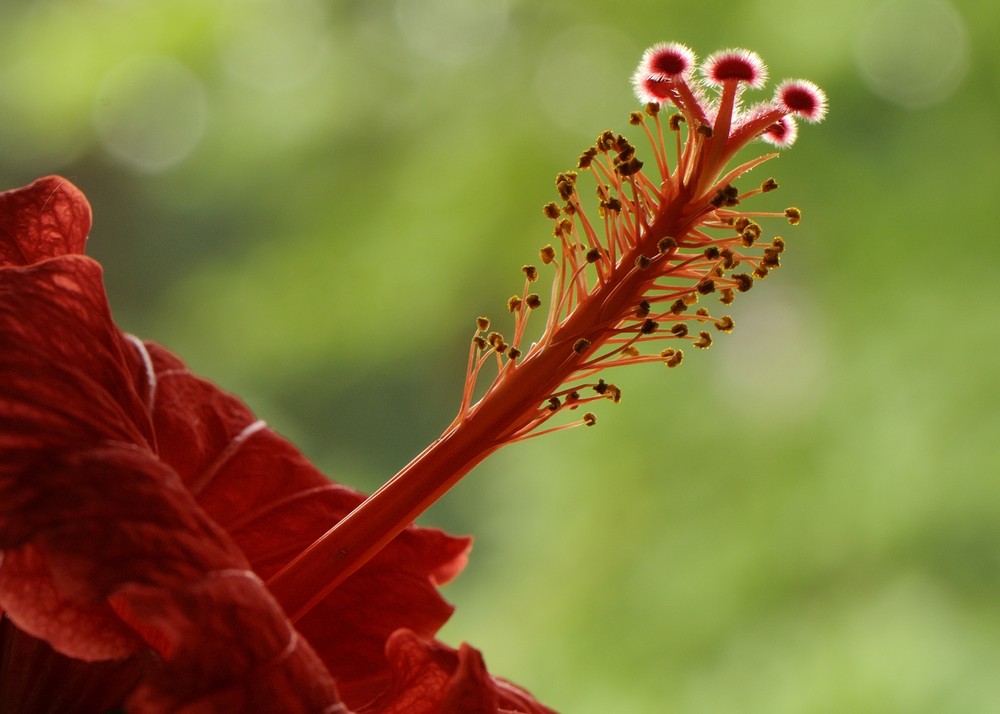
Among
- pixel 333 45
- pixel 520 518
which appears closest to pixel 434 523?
pixel 520 518

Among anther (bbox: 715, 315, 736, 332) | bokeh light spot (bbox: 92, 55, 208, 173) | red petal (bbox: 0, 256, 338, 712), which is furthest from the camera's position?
bokeh light spot (bbox: 92, 55, 208, 173)

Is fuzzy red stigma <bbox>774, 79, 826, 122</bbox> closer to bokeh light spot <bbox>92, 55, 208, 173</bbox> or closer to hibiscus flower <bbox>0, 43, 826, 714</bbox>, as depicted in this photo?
hibiscus flower <bbox>0, 43, 826, 714</bbox>

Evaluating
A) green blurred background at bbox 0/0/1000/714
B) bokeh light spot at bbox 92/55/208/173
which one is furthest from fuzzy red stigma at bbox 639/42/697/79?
bokeh light spot at bbox 92/55/208/173

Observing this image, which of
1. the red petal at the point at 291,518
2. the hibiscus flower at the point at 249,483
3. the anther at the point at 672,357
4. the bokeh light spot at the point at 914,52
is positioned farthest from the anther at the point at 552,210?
the bokeh light spot at the point at 914,52

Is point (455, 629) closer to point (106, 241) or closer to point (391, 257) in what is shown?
point (391, 257)

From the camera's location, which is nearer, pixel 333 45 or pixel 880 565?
pixel 880 565

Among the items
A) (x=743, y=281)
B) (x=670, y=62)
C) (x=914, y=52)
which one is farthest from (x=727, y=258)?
(x=914, y=52)

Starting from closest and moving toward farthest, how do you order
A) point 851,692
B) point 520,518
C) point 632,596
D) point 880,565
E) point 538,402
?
point 538,402 < point 851,692 < point 880,565 < point 632,596 < point 520,518
